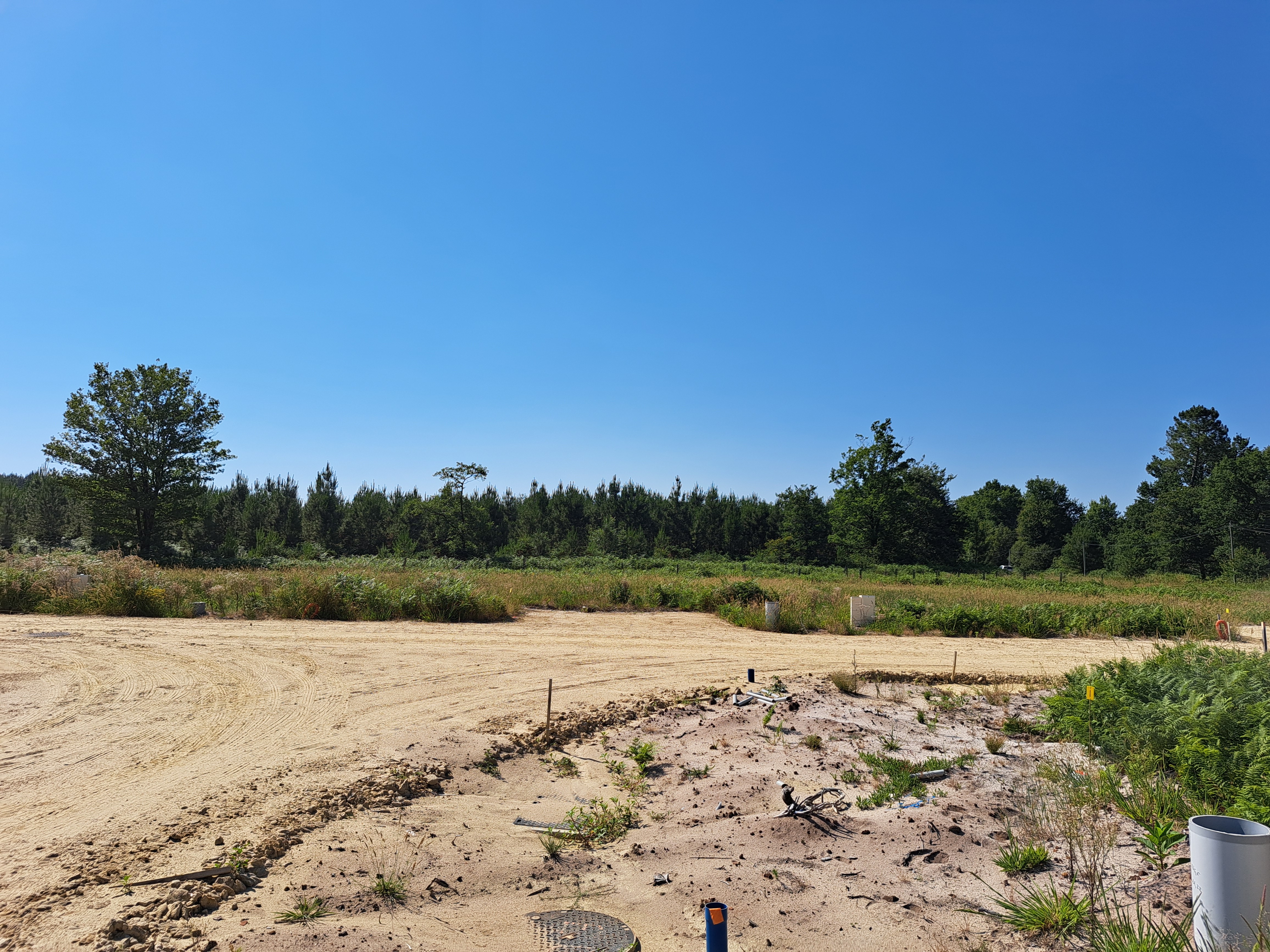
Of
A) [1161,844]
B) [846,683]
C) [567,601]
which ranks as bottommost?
[846,683]

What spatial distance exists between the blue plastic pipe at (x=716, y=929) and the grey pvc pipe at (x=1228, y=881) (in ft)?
8.35

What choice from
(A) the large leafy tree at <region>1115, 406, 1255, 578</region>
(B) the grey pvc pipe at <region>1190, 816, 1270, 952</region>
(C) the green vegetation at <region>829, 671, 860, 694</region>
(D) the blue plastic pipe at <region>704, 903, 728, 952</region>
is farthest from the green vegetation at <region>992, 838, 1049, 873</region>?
(A) the large leafy tree at <region>1115, 406, 1255, 578</region>

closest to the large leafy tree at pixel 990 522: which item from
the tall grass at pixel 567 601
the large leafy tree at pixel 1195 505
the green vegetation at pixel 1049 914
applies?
the large leafy tree at pixel 1195 505

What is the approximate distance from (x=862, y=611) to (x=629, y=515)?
6348 centimetres

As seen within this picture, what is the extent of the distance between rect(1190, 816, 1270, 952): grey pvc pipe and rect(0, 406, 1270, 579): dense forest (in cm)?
4584

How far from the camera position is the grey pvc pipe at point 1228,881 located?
354 cm

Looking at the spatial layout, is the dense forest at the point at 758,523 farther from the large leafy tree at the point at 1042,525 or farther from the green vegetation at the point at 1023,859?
the green vegetation at the point at 1023,859

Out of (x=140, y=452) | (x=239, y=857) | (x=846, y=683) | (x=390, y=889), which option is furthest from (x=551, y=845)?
(x=140, y=452)

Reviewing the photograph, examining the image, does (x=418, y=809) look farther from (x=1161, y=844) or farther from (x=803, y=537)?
(x=803, y=537)

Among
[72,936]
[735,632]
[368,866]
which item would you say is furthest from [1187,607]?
[72,936]

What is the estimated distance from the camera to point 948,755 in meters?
8.31

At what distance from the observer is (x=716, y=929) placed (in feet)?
12.0

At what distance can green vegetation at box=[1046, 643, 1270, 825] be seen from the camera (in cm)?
558

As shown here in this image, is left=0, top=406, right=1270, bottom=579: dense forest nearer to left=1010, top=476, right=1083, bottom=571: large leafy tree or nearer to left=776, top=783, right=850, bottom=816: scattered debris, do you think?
left=1010, top=476, right=1083, bottom=571: large leafy tree
